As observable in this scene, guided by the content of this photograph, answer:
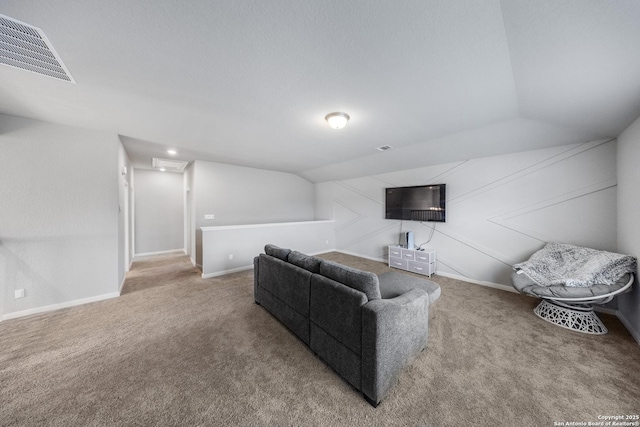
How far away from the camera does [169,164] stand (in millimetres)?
5246

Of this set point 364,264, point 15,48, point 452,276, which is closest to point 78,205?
point 15,48

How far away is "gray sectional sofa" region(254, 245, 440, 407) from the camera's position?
1457mm

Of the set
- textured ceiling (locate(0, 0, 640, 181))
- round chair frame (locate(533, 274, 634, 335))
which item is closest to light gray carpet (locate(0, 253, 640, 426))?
round chair frame (locate(533, 274, 634, 335))

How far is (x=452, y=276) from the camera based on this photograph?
417 centimetres

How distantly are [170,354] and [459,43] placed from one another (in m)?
3.56

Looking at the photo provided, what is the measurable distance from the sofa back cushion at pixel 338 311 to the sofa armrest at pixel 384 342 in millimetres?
68

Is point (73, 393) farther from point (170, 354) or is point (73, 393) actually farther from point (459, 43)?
point (459, 43)

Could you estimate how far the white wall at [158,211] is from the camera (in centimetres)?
585

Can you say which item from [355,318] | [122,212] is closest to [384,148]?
[355,318]

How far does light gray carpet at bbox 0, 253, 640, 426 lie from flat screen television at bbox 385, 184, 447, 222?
2076mm

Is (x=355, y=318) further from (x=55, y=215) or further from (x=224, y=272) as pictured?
(x=55, y=215)

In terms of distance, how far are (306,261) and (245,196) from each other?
395 cm

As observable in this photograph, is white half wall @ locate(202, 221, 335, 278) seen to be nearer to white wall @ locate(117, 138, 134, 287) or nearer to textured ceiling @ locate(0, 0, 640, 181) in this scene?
white wall @ locate(117, 138, 134, 287)

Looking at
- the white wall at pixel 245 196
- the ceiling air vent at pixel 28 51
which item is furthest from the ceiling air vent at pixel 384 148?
the ceiling air vent at pixel 28 51
